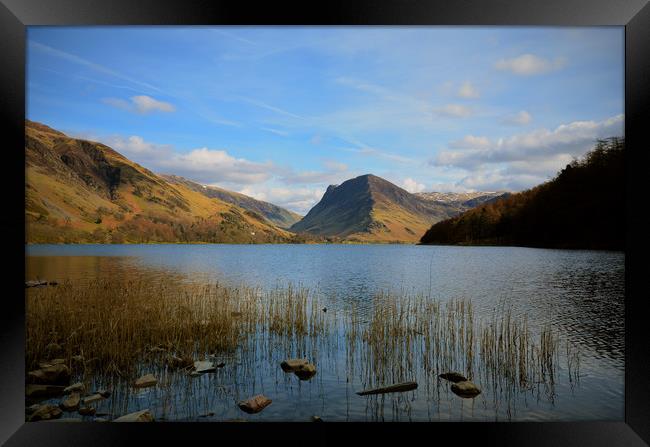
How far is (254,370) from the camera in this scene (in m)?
5.44

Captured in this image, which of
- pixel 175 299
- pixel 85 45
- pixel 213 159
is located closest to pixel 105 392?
pixel 175 299

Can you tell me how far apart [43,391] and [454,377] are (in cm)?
449

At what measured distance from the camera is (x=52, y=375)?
182 inches

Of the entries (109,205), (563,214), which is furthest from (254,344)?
(109,205)

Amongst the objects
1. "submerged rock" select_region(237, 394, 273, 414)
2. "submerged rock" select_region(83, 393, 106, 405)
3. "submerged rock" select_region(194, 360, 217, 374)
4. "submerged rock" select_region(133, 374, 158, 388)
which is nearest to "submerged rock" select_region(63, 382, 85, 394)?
"submerged rock" select_region(83, 393, 106, 405)

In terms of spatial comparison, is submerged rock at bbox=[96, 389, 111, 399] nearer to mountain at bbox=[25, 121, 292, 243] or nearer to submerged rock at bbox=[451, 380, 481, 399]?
submerged rock at bbox=[451, 380, 481, 399]

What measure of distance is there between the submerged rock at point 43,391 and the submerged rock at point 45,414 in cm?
36

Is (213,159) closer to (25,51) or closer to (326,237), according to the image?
(25,51)

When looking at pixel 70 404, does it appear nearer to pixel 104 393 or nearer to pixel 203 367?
pixel 104 393

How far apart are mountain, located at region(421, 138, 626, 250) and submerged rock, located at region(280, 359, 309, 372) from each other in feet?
46.0

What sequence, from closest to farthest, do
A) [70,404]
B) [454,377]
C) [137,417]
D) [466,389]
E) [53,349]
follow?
[137,417], [70,404], [466,389], [454,377], [53,349]

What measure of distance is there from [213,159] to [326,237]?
35866mm

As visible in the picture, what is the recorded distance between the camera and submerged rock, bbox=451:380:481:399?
481 cm

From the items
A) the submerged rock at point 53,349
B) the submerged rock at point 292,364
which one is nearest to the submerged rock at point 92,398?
the submerged rock at point 53,349
